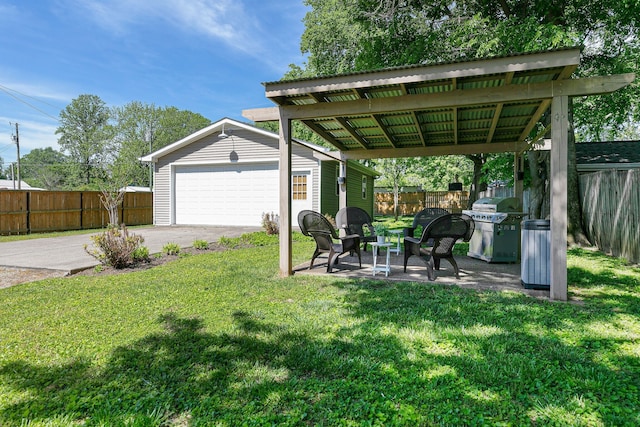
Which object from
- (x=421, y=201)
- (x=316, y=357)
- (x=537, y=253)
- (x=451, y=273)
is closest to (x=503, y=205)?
(x=451, y=273)

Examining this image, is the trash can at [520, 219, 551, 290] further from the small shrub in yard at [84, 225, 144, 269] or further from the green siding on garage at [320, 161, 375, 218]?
the green siding on garage at [320, 161, 375, 218]

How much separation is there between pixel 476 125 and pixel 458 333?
4950 millimetres

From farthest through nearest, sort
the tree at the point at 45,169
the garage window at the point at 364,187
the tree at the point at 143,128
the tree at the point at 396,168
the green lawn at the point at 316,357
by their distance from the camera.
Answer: the tree at the point at 45,169 → the tree at the point at 143,128 → the tree at the point at 396,168 → the garage window at the point at 364,187 → the green lawn at the point at 316,357

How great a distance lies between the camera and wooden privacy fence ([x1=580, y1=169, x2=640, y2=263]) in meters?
6.12

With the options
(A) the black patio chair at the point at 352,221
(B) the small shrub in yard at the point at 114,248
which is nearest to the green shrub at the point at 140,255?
(B) the small shrub in yard at the point at 114,248

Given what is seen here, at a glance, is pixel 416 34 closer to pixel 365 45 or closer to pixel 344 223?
pixel 365 45

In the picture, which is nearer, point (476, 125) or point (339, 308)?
point (339, 308)

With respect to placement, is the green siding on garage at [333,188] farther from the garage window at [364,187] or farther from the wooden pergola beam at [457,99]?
the wooden pergola beam at [457,99]

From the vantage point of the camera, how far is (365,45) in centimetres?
1071

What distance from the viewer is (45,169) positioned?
5253 centimetres

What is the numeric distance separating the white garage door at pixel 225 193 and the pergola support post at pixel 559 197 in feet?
31.6

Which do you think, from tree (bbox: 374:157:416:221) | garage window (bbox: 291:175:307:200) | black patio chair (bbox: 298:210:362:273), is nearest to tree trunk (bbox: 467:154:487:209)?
tree (bbox: 374:157:416:221)

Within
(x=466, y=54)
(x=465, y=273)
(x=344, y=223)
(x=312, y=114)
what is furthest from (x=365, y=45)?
(x=465, y=273)

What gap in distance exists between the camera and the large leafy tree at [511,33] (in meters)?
8.12
